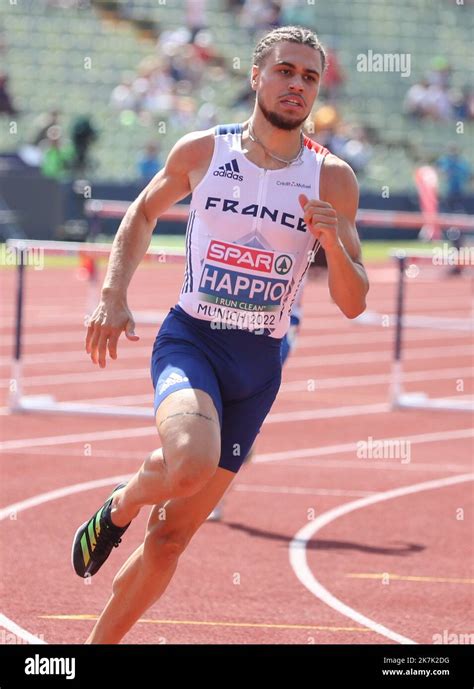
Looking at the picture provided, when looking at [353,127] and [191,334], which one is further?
[353,127]

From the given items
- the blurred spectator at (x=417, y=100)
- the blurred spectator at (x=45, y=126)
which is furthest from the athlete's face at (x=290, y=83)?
the blurred spectator at (x=417, y=100)

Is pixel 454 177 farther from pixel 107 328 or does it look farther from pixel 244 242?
pixel 107 328

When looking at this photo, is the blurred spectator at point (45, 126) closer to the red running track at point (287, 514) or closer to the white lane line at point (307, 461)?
the red running track at point (287, 514)

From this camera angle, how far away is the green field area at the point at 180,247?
84.2 feet

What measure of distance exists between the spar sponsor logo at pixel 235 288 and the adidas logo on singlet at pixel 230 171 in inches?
13.3

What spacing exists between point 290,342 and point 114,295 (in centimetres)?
336

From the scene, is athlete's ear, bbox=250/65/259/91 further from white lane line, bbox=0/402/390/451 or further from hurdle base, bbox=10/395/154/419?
hurdle base, bbox=10/395/154/419

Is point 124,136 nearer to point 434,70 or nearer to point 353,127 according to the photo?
point 353,127

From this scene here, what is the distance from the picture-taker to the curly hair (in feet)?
17.7

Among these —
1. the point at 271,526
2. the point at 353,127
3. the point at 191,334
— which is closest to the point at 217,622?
the point at 191,334

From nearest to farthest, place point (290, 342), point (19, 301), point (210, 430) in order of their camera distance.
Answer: point (210, 430)
point (290, 342)
point (19, 301)

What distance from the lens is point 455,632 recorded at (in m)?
6.25

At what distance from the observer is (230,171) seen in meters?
5.37

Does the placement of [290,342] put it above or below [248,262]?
below
